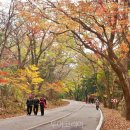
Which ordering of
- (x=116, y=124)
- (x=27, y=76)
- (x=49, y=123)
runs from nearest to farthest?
(x=49, y=123)
(x=116, y=124)
(x=27, y=76)

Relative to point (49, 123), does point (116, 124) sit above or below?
below

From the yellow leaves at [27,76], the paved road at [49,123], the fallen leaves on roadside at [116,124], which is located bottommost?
the fallen leaves on roadside at [116,124]

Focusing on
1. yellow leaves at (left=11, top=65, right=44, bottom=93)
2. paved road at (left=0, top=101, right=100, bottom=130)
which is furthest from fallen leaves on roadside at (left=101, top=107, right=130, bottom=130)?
yellow leaves at (left=11, top=65, right=44, bottom=93)

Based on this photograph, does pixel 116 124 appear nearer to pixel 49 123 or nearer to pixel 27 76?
pixel 49 123

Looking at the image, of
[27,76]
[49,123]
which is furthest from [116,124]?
[27,76]

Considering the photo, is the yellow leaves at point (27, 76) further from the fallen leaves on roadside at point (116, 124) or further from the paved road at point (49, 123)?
the fallen leaves on roadside at point (116, 124)

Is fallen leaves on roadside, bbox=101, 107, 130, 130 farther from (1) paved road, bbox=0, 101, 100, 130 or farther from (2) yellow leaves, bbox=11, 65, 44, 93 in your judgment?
(2) yellow leaves, bbox=11, 65, 44, 93

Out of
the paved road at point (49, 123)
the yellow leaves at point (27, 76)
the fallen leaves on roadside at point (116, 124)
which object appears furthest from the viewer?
the yellow leaves at point (27, 76)

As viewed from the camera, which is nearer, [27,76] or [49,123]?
[49,123]

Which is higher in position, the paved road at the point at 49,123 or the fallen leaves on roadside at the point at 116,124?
the paved road at the point at 49,123

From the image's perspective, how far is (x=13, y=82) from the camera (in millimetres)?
34875

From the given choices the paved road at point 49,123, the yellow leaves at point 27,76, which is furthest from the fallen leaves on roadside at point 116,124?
the yellow leaves at point 27,76

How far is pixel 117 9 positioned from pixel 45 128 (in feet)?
23.2

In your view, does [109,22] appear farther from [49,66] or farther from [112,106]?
[49,66]
